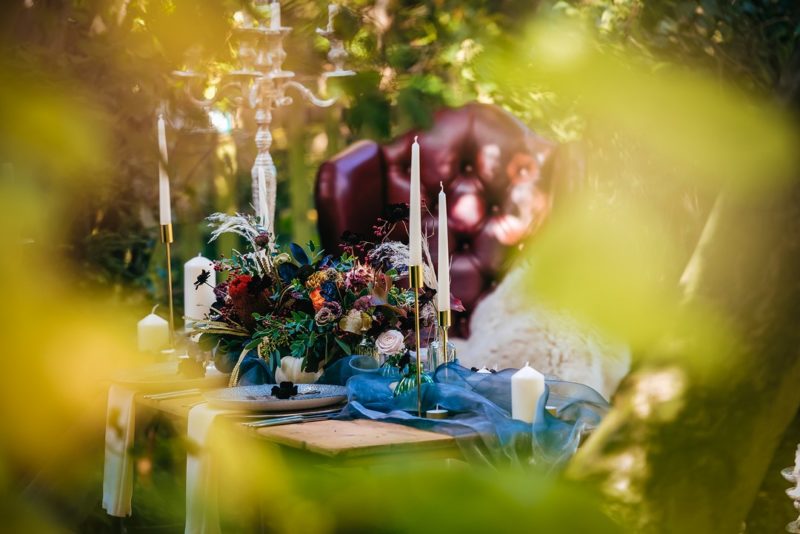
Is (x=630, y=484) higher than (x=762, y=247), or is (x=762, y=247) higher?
(x=762, y=247)

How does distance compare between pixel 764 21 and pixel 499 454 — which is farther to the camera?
pixel 764 21

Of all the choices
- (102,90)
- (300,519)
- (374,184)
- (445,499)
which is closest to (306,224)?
(102,90)

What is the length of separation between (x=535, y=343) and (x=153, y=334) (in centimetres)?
134

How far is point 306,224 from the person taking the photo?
5.25m

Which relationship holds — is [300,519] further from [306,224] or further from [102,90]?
[306,224]

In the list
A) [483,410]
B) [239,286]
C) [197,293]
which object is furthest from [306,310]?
[483,410]

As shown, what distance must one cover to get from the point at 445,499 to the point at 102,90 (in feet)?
12.4

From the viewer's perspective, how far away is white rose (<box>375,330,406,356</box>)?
1983 millimetres

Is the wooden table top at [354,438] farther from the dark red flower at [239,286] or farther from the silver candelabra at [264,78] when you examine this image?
the silver candelabra at [264,78]

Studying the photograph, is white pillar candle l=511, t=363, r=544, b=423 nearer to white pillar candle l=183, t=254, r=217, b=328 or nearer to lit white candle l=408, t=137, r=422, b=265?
lit white candle l=408, t=137, r=422, b=265

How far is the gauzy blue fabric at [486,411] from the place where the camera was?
164 cm

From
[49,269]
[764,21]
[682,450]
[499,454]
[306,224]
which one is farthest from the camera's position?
[306,224]

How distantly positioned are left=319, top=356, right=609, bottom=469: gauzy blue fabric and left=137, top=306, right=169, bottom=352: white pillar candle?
2.33ft

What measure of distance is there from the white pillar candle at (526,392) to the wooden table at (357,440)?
16 cm
